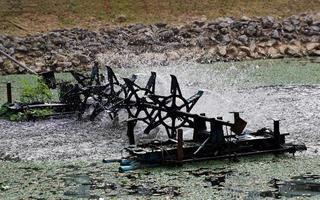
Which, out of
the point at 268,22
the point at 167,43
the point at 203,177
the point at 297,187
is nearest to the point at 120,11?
the point at 167,43

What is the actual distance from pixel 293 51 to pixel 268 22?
403 centimetres

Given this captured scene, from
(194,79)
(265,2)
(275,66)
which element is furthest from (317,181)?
(265,2)

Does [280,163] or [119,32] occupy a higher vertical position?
[119,32]

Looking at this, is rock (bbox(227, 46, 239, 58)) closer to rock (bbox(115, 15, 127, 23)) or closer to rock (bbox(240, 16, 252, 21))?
rock (bbox(240, 16, 252, 21))

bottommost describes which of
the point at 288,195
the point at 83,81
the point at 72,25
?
the point at 288,195

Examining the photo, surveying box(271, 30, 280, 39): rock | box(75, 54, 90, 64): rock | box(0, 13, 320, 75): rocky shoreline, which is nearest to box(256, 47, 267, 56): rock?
box(0, 13, 320, 75): rocky shoreline

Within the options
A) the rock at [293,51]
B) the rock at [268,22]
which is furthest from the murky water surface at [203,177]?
the rock at [268,22]

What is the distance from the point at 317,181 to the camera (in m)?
14.2

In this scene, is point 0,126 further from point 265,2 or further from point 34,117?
point 265,2

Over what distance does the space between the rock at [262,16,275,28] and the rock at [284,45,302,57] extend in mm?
2887

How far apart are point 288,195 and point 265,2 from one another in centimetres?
3594

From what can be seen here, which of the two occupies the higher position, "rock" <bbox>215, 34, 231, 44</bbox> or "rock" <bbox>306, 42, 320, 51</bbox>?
"rock" <bbox>215, 34, 231, 44</bbox>

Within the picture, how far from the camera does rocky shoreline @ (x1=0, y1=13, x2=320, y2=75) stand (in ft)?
129

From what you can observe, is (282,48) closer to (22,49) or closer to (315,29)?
(315,29)
